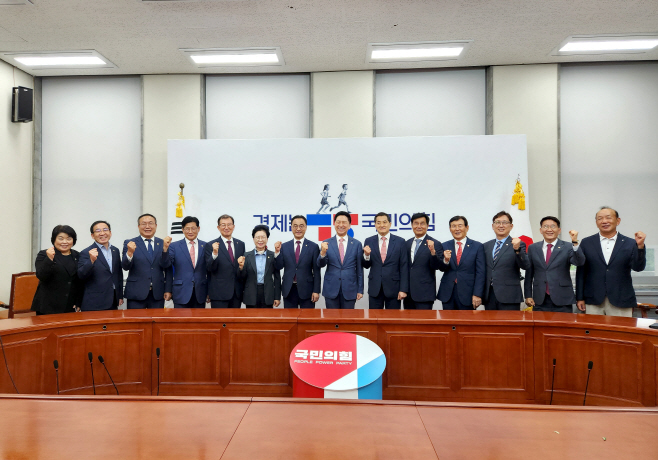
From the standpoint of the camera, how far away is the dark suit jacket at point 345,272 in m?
4.03

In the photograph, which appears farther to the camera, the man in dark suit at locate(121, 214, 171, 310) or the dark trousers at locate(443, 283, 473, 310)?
the dark trousers at locate(443, 283, 473, 310)

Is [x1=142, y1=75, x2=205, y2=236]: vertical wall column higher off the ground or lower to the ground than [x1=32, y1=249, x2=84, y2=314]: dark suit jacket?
higher

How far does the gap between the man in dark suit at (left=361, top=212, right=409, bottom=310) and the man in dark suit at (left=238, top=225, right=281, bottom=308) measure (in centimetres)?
91

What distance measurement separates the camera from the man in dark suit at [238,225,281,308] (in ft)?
13.1

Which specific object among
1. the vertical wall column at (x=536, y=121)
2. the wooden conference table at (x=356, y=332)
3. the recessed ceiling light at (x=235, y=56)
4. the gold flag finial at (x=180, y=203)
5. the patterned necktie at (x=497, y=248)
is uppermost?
the recessed ceiling light at (x=235, y=56)

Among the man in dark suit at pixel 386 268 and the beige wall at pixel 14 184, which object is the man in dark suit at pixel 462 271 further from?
the beige wall at pixel 14 184

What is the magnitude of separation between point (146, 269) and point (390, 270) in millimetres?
2327

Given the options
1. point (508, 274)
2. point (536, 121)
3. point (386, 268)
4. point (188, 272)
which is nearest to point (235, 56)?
point (188, 272)

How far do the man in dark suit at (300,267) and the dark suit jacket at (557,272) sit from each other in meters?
2.03

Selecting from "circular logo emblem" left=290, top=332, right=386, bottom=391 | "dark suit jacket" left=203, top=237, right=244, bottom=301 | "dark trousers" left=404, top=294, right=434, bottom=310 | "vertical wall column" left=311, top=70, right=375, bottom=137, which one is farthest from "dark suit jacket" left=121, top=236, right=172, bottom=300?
"vertical wall column" left=311, top=70, right=375, bottom=137

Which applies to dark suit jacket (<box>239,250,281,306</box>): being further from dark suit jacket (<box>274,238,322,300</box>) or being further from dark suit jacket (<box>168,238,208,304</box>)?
dark suit jacket (<box>168,238,208,304</box>)

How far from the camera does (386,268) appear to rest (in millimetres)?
4062

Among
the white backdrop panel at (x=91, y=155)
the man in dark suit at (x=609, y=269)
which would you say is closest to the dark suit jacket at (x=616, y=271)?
the man in dark suit at (x=609, y=269)

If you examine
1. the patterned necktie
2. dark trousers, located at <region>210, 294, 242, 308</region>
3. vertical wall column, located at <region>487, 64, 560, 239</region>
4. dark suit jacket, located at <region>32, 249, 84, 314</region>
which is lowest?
dark trousers, located at <region>210, 294, 242, 308</region>
